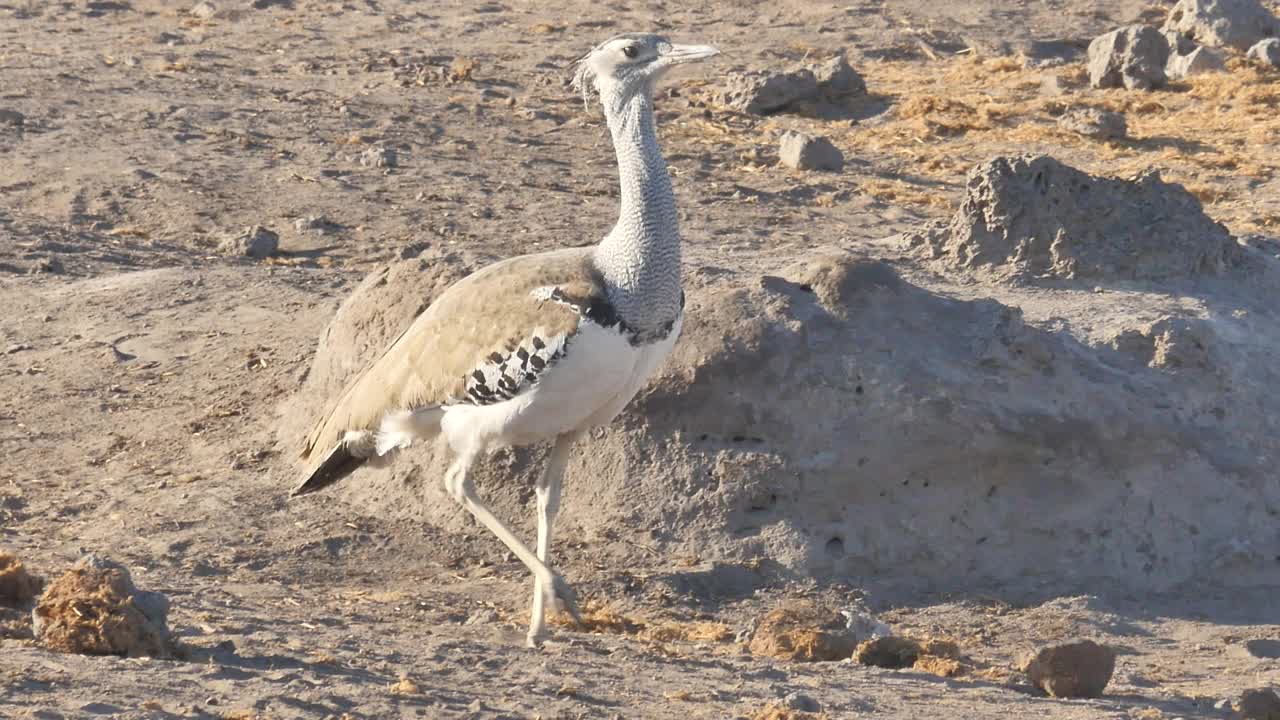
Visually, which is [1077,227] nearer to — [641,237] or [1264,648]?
[1264,648]

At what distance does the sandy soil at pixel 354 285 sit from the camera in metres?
4.75

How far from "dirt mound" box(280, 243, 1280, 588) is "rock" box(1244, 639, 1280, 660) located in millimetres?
595

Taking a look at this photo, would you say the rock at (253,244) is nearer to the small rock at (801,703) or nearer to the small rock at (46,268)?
the small rock at (46,268)

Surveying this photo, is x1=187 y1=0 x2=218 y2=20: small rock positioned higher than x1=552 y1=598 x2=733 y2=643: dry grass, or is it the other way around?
x1=187 y1=0 x2=218 y2=20: small rock

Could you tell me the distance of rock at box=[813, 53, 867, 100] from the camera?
1316cm

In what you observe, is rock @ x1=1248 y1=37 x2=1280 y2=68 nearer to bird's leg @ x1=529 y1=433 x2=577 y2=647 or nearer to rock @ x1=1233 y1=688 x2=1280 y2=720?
bird's leg @ x1=529 y1=433 x2=577 y2=647

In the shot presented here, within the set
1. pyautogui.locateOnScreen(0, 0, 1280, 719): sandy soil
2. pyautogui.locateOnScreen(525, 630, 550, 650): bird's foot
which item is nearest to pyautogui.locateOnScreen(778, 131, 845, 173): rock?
pyautogui.locateOnScreen(0, 0, 1280, 719): sandy soil

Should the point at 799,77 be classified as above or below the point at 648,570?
above

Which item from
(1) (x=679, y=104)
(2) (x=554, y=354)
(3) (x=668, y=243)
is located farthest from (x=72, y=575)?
(1) (x=679, y=104)

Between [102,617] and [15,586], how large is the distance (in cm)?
75

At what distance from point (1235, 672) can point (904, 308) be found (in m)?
1.71

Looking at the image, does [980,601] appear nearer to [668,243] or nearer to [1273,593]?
[1273,593]

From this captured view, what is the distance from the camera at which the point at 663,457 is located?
6430 millimetres

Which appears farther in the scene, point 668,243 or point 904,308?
point 904,308
